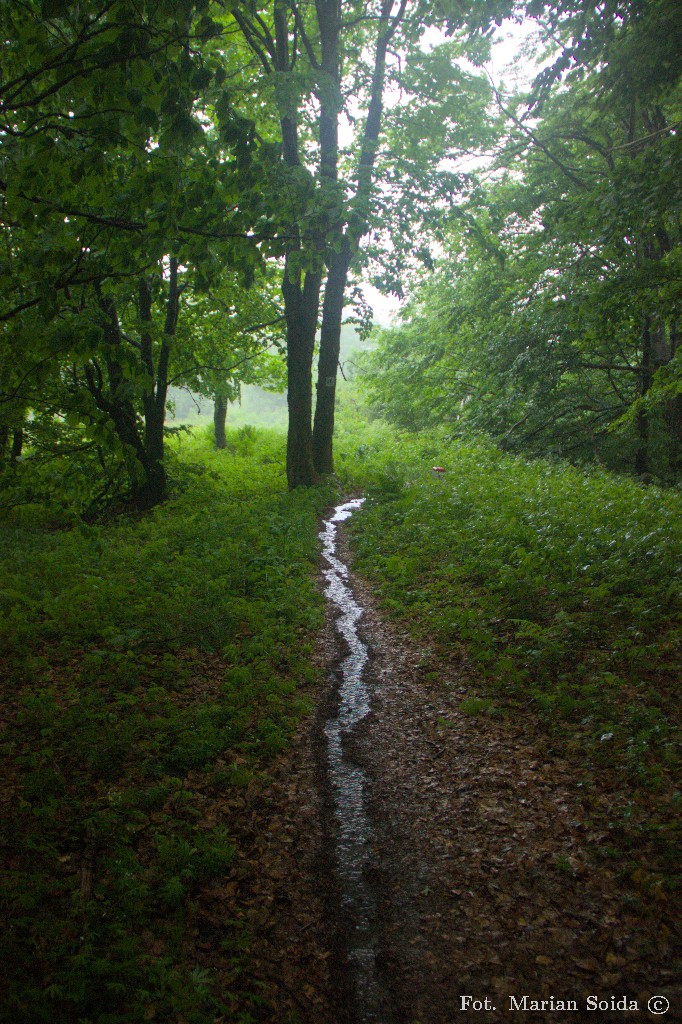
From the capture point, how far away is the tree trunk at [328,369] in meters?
17.1

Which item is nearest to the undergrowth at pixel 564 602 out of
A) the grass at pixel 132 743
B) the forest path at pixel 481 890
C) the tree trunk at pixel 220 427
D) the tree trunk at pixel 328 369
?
the forest path at pixel 481 890

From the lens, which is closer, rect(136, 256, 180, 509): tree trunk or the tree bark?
the tree bark

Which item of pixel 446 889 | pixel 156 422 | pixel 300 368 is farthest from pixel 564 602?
pixel 156 422

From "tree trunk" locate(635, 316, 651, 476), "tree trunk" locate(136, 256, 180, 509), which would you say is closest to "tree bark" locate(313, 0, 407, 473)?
"tree trunk" locate(136, 256, 180, 509)

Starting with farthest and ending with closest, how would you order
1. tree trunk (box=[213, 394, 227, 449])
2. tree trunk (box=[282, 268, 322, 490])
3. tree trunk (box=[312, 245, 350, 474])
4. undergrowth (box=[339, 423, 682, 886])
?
tree trunk (box=[213, 394, 227, 449]) → tree trunk (box=[312, 245, 350, 474]) → tree trunk (box=[282, 268, 322, 490]) → undergrowth (box=[339, 423, 682, 886])

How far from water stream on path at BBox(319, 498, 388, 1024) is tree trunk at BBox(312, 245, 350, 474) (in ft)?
29.9

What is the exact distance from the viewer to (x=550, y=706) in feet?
20.6

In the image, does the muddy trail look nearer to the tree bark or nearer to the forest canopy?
the forest canopy

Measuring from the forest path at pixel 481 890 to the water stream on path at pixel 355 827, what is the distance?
0.04 m

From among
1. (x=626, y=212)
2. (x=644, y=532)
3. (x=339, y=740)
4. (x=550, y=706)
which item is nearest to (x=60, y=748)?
(x=339, y=740)

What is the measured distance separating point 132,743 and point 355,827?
2.25 meters

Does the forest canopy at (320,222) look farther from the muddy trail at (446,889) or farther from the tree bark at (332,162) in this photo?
the muddy trail at (446,889)

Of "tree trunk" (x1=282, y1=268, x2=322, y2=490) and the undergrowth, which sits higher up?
"tree trunk" (x1=282, y1=268, x2=322, y2=490)

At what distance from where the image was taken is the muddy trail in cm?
374
